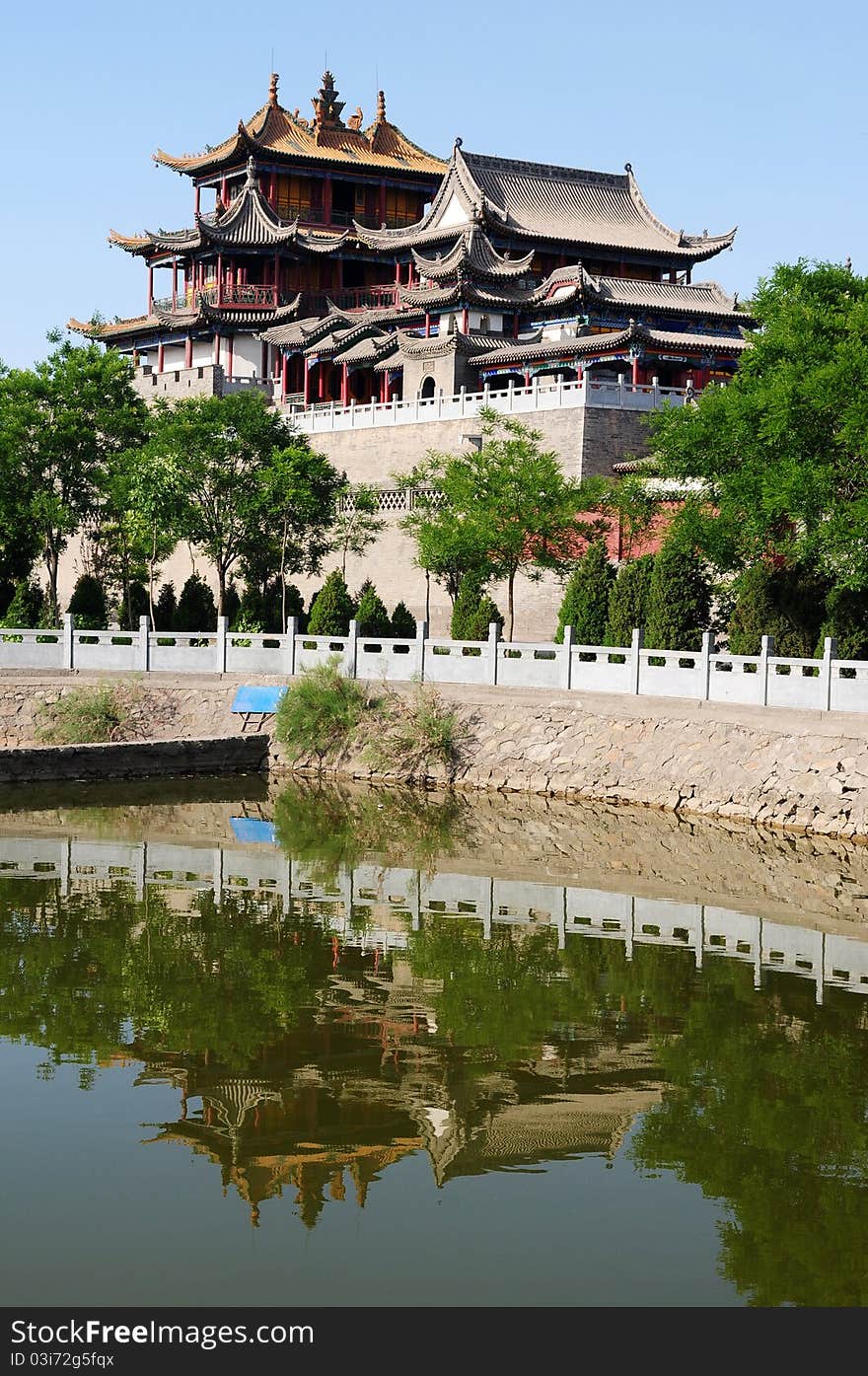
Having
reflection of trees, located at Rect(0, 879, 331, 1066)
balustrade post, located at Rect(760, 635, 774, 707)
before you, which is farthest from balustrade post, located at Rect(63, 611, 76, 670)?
balustrade post, located at Rect(760, 635, 774, 707)

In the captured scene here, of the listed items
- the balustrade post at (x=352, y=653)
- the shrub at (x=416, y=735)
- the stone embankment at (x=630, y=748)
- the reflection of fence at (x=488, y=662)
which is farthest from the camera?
the balustrade post at (x=352, y=653)

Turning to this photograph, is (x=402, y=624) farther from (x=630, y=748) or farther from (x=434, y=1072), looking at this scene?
(x=434, y=1072)

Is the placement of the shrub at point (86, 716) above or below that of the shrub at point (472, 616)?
below

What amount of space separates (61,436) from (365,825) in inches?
670

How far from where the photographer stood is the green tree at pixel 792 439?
81.2 feet

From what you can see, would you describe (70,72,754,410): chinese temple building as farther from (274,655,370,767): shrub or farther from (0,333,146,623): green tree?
(274,655,370,767): shrub

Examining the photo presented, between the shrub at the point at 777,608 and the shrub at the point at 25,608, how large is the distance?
16267 millimetres

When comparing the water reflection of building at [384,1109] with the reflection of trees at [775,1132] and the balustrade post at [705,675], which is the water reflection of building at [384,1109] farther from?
the balustrade post at [705,675]

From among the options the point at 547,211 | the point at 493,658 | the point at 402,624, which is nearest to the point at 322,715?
the point at 493,658

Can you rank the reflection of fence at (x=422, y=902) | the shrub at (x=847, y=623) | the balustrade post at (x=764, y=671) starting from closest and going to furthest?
the reflection of fence at (x=422, y=902) → the balustrade post at (x=764, y=671) → the shrub at (x=847, y=623)

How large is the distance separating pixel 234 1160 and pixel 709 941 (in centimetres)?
760

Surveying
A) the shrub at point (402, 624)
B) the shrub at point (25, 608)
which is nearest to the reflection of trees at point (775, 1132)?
the shrub at point (402, 624)

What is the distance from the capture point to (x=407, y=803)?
25.6 m

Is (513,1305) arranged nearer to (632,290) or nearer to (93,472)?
(93,472)
